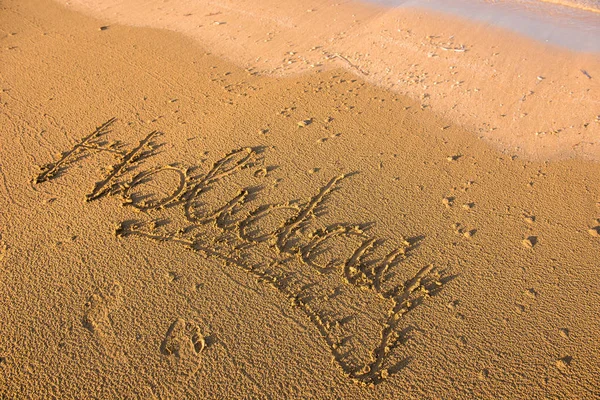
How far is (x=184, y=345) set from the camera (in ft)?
10.0

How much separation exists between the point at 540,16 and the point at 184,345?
671 centimetres

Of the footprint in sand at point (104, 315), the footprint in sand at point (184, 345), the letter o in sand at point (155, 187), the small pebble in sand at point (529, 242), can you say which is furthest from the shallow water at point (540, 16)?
the footprint in sand at point (104, 315)

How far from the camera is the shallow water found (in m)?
5.90

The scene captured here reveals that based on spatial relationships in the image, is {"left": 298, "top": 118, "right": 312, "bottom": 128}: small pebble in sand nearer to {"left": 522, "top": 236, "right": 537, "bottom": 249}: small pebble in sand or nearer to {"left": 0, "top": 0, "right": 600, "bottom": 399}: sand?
{"left": 0, "top": 0, "right": 600, "bottom": 399}: sand

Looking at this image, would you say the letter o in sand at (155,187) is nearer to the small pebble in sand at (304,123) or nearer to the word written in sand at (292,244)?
the word written in sand at (292,244)

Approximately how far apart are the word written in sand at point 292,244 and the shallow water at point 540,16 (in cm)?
402

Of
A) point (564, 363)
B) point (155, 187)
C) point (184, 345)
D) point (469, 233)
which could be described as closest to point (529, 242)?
point (469, 233)

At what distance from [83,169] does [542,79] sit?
5.15m

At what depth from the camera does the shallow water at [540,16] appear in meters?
5.90

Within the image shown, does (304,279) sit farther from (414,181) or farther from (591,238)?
(591,238)

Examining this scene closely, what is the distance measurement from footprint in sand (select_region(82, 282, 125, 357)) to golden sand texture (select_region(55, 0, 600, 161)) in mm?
3375

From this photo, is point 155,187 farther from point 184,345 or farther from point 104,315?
point 184,345

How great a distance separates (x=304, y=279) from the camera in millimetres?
3375

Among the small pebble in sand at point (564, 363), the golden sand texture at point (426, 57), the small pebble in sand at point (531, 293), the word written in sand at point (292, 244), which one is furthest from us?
the golden sand texture at point (426, 57)
